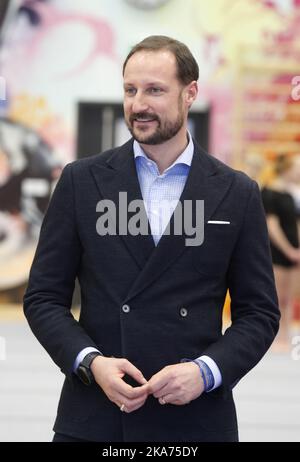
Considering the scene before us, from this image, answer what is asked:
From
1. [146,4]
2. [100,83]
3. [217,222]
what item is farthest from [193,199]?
[146,4]

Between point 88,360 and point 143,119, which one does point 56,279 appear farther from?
point 143,119

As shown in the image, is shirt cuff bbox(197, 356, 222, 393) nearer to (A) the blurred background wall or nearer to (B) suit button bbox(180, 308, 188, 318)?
(B) suit button bbox(180, 308, 188, 318)

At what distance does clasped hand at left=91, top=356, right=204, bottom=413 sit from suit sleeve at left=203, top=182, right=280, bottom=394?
0.53 feet

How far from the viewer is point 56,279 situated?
268 centimetres

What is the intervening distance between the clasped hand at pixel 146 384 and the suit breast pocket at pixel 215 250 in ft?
0.86

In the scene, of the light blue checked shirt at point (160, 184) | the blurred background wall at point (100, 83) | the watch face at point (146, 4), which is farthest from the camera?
the watch face at point (146, 4)

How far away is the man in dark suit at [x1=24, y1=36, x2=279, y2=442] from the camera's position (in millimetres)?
2611

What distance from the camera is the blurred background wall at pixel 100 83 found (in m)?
11.7

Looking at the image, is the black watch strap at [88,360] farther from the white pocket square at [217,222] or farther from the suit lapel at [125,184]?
the white pocket square at [217,222]

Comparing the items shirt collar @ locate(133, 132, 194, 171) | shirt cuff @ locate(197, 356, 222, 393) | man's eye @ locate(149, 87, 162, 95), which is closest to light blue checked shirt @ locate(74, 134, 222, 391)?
shirt collar @ locate(133, 132, 194, 171)

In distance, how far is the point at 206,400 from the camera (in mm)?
2645

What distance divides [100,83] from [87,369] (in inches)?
375

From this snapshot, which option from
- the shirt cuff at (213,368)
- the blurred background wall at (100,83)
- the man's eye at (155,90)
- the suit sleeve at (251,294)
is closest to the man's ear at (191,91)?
the man's eye at (155,90)

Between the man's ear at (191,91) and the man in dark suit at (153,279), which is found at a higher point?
the man's ear at (191,91)
